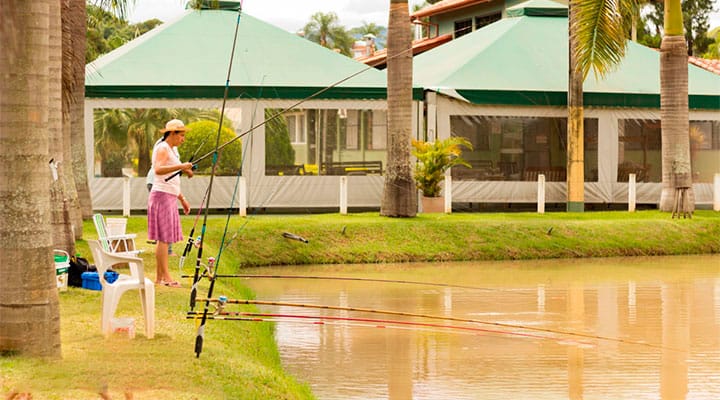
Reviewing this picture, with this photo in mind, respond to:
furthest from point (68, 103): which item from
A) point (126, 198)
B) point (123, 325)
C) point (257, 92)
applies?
point (123, 325)

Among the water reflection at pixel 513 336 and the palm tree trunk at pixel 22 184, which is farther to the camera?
the water reflection at pixel 513 336

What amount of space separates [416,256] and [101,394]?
11501 millimetres

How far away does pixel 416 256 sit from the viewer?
17.4 metres

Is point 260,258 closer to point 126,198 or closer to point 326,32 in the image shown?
point 126,198

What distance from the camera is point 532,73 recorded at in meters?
23.8

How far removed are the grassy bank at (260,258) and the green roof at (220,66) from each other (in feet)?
10.2

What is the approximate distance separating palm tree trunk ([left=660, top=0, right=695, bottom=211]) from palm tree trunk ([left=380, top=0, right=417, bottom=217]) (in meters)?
5.46

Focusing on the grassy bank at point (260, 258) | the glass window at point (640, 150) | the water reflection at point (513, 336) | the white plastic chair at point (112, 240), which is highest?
the glass window at point (640, 150)

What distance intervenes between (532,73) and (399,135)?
551 cm

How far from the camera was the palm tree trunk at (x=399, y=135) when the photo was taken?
758 inches

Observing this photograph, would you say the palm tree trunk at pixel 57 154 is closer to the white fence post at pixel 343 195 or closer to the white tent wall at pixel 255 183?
the white fence post at pixel 343 195

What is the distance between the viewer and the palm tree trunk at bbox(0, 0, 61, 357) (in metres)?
6.98

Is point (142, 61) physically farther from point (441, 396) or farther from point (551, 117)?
point (441, 396)

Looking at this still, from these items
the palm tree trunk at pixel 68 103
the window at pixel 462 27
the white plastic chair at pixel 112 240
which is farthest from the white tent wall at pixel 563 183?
the white plastic chair at pixel 112 240
